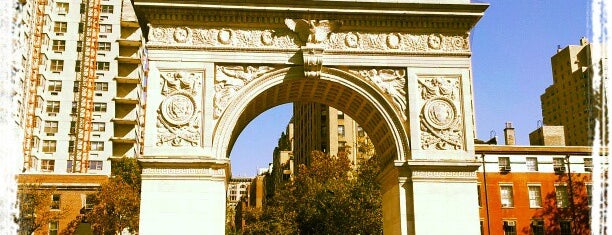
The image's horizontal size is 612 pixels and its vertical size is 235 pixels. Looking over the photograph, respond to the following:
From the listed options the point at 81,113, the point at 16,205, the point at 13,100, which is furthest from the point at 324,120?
the point at 16,205

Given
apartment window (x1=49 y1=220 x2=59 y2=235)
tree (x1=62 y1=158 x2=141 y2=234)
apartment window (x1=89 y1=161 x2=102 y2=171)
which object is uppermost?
apartment window (x1=89 y1=161 x2=102 y2=171)

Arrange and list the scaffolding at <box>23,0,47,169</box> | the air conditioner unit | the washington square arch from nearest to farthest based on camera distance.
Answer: the washington square arch → the air conditioner unit → the scaffolding at <box>23,0,47,169</box>

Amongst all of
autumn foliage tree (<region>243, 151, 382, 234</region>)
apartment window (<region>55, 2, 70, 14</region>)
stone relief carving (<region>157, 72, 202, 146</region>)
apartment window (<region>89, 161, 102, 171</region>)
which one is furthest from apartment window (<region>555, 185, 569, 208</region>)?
apartment window (<region>55, 2, 70, 14</region>)

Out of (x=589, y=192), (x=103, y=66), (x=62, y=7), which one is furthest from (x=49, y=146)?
(x=589, y=192)

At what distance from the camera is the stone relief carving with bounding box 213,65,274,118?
70.3 feet

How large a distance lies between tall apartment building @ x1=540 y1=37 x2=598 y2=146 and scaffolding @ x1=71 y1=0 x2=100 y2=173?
73.9 m

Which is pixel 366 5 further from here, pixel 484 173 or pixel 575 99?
pixel 575 99

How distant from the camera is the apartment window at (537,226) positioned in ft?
144

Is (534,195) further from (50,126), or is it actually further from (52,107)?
(52,107)

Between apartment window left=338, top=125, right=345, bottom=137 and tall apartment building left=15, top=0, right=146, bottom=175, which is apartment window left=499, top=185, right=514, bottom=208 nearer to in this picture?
apartment window left=338, top=125, right=345, bottom=137

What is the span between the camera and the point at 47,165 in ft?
206

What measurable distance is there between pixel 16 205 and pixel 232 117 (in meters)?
28.9

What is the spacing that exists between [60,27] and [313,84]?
5101cm

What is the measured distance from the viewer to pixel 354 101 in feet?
76.4
